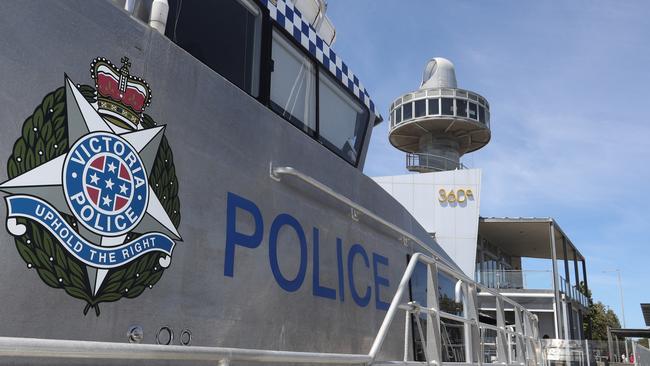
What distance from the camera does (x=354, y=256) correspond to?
205 inches

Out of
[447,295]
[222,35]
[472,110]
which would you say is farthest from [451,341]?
[472,110]

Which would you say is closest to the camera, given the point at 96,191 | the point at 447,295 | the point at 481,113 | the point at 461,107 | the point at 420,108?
the point at 96,191

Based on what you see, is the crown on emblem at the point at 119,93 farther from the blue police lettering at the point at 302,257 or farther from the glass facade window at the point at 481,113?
the glass facade window at the point at 481,113

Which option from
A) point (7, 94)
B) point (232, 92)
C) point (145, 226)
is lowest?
point (145, 226)

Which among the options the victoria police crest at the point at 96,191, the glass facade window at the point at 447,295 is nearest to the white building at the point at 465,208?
the glass facade window at the point at 447,295

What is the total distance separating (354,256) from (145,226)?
8.42 ft

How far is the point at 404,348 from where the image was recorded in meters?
5.59

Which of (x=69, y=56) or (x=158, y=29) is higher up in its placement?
(x=158, y=29)

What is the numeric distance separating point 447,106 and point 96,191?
123ft

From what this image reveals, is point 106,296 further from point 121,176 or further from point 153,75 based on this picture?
point 153,75

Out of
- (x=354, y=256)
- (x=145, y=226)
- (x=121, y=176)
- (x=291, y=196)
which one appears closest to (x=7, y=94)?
(x=121, y=176)

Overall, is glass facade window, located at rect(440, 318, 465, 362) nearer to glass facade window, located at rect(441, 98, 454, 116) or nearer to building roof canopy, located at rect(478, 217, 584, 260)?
building roof canopy, located at rect(478, 217, 584, 260)

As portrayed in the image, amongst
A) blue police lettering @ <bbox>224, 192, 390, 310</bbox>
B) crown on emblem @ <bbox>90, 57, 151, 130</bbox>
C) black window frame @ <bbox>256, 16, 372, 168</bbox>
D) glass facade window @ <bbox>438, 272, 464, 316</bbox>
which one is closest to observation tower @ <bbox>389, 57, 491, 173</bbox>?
glass facade window @ <bbox>438, 272, 464, 316</bbox>

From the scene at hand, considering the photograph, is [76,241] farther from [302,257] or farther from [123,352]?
[302,257]
